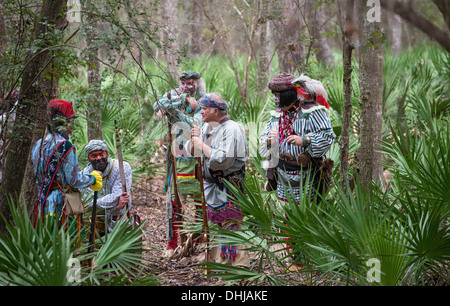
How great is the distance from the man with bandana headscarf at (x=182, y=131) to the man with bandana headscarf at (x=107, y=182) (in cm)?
74

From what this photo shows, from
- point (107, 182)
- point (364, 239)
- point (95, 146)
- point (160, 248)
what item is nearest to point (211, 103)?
point (95, 146)

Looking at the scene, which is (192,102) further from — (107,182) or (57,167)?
(57,167)

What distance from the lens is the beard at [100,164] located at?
4926 millimetres

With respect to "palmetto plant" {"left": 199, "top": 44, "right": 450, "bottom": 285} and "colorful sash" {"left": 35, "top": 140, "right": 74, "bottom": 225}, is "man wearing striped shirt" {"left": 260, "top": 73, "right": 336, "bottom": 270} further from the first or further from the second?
"colorful sash" {"left": 35, "top": 140, "right": 74, "bottom": 225}

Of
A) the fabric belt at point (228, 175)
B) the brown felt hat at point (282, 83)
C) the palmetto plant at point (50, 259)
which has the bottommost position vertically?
the palmetto plant at point (50, 259)

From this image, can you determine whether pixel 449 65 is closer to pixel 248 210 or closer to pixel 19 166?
pixel 248 210

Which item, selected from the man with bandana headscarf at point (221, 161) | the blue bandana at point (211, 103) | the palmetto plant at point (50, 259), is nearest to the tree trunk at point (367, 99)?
the man with bandana headscarf at point (221, 161)

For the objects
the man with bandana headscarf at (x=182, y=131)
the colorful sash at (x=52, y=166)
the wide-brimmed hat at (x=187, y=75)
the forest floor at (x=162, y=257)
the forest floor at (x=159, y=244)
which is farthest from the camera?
the wide-brimmed hat at (x=187, y=75)

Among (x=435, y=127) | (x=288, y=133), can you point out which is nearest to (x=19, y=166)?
(x=288, y=133)

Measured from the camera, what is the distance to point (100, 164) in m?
4.95

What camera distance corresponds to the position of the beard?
4926mm

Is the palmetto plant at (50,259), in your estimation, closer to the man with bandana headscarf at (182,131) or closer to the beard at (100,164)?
the beard at (100,164)

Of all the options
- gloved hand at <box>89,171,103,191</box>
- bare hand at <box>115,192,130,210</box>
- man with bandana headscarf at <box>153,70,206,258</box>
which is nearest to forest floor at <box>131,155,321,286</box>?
man with bandana headscarf at <box>153,70,206,258</box>
